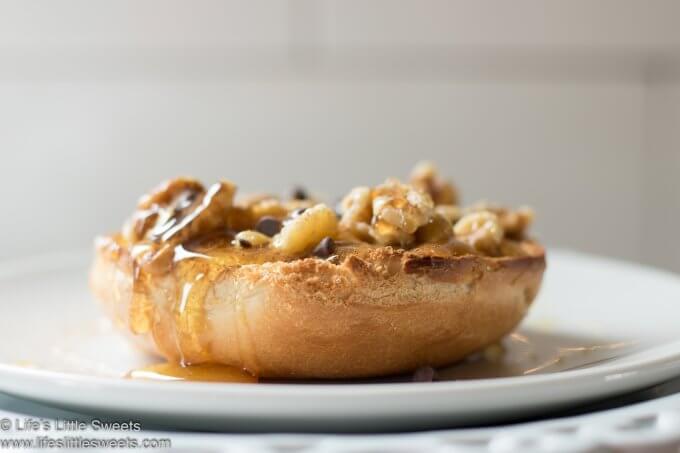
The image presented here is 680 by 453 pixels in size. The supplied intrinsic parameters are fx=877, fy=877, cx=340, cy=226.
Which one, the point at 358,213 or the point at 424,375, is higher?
the point at 358,213

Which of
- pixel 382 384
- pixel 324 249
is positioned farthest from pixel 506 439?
pixel 324 249

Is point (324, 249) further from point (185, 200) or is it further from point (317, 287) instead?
point (185, 200)

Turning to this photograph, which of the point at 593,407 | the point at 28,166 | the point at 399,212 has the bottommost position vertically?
the point at 28,166

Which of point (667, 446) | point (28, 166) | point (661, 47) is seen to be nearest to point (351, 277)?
point (667, 446)

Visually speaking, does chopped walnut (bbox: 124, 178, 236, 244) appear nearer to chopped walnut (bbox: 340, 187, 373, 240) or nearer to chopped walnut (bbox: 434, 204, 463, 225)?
chopped walnut (bbox: 340, 187, 373, 240)

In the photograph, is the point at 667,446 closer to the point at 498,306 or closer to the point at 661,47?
the point at 498,306

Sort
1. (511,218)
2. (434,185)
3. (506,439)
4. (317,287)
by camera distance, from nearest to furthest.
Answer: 1. (506,439)
2. (317,287)
3. (511,218)
4. (434,185)
